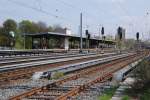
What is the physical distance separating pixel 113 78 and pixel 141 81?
21.8 ft

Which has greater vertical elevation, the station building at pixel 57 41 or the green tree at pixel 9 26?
the green tree at pixel 9 26

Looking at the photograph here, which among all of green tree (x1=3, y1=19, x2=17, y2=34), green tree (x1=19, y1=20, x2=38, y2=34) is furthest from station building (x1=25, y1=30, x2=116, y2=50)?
green tree (x1=19, y1=20, x2=38, y2=34)

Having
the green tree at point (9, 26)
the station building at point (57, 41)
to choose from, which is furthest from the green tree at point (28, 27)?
the station building at point (57, 41)

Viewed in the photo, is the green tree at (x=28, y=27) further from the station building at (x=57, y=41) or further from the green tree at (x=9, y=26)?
the station building at (x=57, y=41)

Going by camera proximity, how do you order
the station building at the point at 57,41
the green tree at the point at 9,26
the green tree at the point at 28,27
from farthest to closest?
the green tree at the point at 28,27, the green tree at the point at 9,26, the station building at the point at 57,41

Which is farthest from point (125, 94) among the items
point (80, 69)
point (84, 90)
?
point (80, 69)

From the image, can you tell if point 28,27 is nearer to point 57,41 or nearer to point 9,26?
point 9,26

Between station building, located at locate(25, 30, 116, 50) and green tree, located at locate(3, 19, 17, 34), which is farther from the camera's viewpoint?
green tree, located at locate(3, 19, 17, 34)

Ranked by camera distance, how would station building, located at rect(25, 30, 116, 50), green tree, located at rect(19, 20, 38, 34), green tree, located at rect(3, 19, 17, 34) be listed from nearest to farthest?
station building, located at rect(25, 30, 116, 50) → green tree, located at rect(3, 19, 17, 34) → green tree, located at rect(19, 20, 38, 34)

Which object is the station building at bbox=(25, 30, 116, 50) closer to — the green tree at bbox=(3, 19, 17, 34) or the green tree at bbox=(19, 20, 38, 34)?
the green tree at bbox=(3, 19, 17, 34)

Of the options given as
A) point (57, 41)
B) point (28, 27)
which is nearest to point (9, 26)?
point (28, 27)

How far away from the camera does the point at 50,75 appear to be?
20.6 m

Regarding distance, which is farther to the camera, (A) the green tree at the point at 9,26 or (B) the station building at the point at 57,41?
(A) the green tree at the point at 9,26

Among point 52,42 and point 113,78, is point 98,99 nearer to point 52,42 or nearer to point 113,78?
point 113,78
